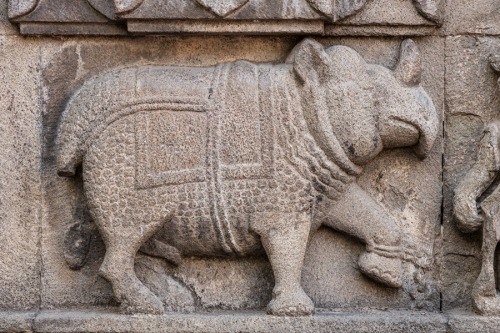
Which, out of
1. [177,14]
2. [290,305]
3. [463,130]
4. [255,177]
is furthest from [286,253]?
[177,14]

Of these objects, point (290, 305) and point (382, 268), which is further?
point (382, 268)

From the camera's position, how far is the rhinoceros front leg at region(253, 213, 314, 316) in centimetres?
436

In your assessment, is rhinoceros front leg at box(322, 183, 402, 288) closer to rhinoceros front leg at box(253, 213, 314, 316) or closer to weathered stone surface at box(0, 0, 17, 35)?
rhinoceros front leg at box(253, 213, 314, 316)

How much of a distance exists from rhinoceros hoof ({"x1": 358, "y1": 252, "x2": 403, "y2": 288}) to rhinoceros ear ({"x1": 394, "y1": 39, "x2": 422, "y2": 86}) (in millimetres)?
723

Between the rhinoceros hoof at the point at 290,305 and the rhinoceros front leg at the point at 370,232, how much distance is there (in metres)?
0.30

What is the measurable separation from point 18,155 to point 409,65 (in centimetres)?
165

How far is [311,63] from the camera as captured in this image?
4340mm

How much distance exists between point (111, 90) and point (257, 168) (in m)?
0.67

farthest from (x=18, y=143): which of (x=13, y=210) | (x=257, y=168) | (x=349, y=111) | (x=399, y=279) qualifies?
(x=399, y=279)

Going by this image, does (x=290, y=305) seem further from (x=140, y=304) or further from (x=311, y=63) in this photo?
(x=311, y=63)

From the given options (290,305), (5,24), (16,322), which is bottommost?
(16,322)

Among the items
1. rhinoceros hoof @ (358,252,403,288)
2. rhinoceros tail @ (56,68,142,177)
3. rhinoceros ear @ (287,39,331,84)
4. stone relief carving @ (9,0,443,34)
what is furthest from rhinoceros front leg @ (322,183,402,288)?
rhinoceros tail @ (56,68,142,177)

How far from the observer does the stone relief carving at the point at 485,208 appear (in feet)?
14.4

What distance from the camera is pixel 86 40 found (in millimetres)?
4543
